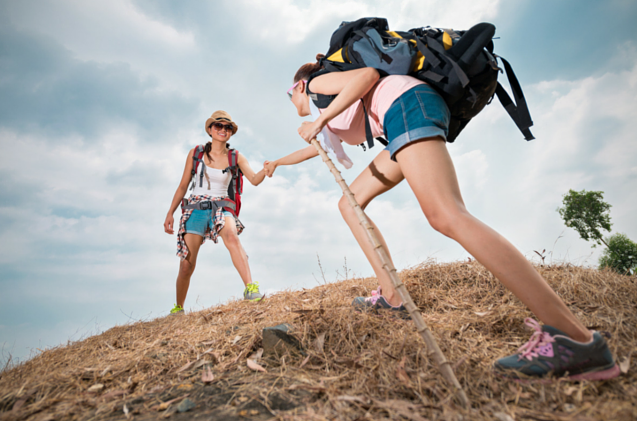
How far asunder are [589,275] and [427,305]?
2.08 metres

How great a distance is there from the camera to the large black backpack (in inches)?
93.6

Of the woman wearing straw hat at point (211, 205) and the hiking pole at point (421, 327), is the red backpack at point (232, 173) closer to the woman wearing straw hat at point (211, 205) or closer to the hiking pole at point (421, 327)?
the woman wearing straw hat at point (211, 205)

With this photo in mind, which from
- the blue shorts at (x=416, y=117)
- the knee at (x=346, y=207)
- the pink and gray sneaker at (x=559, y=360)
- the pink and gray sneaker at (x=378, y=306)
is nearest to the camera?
the pink and gray sneaker at (x=559, y=360)

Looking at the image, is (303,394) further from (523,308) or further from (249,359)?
(523,308)

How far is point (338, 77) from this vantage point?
2.69 m

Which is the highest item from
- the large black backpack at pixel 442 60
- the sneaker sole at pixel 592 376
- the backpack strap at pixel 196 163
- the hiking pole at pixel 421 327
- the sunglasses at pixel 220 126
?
the sunglasses at pixel 220 126

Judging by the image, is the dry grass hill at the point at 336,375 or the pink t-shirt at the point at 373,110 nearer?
the dry grass hill at the point at 336,375

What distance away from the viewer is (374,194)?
3172 millimetres

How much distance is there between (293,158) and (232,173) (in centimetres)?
287

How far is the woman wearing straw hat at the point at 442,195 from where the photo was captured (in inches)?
75.4

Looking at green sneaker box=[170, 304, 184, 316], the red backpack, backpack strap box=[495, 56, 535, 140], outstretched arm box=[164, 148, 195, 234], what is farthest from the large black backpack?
green sneaker box=[170, 304, 184, 316]

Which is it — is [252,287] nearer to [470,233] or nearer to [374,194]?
[374,194]

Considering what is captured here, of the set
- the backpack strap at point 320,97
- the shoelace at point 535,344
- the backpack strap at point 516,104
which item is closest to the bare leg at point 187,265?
the backpack strap at point 320,97

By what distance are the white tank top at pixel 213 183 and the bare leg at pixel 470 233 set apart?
4.68 m
